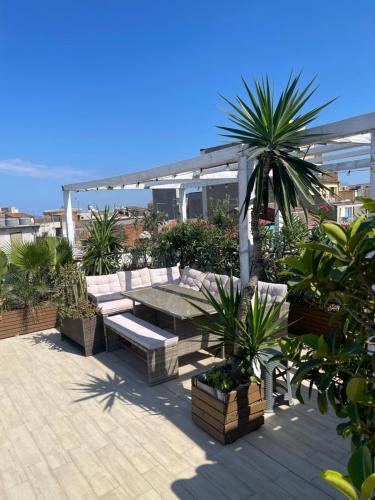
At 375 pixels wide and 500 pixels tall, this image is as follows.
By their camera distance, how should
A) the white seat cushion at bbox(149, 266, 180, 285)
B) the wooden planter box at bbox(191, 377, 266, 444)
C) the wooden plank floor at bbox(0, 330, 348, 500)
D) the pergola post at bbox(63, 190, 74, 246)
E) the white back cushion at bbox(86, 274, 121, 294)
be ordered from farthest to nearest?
1. the pergola post at bbox(63, 190, 74, 246)
2. the white seat cushion at bbox(149, 266, 180, 285)
3. the white back cushion at bbox(86, 274, 121, 294)
4. the wooden planter box at bbox(191, 377, 266, 444)
5. the wooden plank floor at bbox(0, 330, 348, 500)

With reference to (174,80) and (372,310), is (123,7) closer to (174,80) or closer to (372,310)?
(174,80)

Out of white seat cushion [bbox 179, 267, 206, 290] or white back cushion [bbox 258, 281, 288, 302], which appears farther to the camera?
white seat cushion [bbox 179, 267, 206, 290]

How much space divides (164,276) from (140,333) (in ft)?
8.91

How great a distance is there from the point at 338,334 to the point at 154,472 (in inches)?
76.8

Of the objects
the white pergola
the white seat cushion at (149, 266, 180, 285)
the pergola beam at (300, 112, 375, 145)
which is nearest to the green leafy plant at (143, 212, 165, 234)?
the white pergola

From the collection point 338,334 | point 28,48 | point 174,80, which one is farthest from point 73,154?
point 338,334

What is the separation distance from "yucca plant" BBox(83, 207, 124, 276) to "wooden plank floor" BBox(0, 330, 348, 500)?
133 inches

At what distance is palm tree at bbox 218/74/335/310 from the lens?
3.29 meters

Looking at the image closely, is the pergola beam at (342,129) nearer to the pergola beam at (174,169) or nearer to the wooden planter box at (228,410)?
the pergola beam at (174,169)

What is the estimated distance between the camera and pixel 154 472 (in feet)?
8.96

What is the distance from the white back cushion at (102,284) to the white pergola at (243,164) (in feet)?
7.34

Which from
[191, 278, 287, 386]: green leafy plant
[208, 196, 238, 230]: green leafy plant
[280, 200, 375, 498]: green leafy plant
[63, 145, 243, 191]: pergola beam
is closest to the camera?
[280, 200, 375, 498]: green leafy plant

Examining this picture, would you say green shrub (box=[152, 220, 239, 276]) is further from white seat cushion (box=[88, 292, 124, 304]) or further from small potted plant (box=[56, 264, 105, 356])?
small potted plant (box=[56, 264, 105, 356])

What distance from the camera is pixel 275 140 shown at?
330 centimetres
